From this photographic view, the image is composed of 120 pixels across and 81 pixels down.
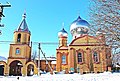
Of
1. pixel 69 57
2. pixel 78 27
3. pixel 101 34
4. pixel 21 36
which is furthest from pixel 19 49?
pixel 101 34

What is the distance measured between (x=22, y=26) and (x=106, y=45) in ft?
92.4

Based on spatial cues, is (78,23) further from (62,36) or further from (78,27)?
(62,36)

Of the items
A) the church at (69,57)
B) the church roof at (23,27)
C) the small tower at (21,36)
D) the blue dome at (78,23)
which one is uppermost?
the blue dome at (78,23)

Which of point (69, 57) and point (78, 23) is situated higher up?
point (78, 23)

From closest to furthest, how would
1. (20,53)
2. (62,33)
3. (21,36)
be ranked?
1. (20,53)
2. (21,36)
3. (62,33)

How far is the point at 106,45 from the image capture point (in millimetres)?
9578

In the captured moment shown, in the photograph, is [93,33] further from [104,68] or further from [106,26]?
[104,68]

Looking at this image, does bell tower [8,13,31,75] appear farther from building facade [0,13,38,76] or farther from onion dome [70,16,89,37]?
onion dome [70,16,89,37]

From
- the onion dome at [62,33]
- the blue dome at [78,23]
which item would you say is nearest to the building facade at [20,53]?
the blue dome at [78,23]

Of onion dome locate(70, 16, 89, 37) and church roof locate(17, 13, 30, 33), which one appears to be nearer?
church roof locate(17, 13, 30, 33)

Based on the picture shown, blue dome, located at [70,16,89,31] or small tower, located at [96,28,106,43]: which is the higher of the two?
Result: blue dome, located at [70,16,89,31]

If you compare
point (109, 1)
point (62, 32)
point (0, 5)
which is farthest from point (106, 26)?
point (62, 32)

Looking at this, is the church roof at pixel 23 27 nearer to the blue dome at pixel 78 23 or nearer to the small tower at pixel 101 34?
the blue dome at pixel 78 23

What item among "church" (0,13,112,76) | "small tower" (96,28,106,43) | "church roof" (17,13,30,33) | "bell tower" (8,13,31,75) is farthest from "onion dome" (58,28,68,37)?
"small tower" (96,28,106,43)
